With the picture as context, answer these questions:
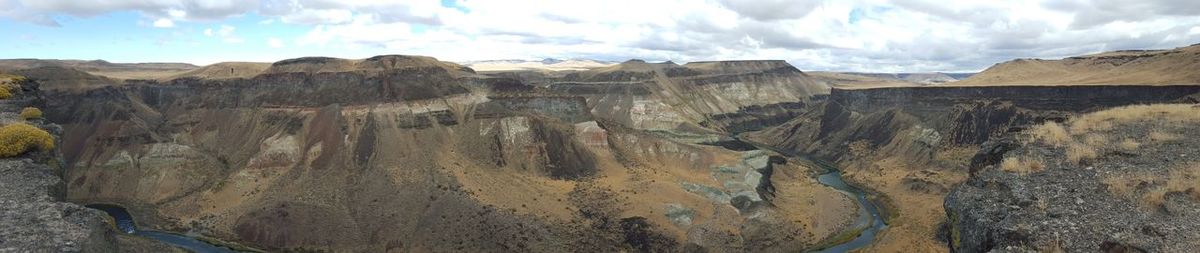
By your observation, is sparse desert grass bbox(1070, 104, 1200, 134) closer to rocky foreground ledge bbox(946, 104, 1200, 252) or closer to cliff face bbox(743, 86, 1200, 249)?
rocky foreground ledge bbox(946, 104, 1200, 252)

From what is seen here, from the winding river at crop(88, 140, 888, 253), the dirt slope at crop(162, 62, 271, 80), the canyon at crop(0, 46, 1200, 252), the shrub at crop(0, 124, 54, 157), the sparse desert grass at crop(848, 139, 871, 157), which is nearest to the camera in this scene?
the shrub at crop(0, 124, 54, 157)

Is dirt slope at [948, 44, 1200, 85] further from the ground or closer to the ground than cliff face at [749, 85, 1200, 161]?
further from the ground

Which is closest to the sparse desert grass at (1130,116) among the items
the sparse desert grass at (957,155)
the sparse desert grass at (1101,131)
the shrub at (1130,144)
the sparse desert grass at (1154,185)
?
the sparse desert grass at (1101,131)

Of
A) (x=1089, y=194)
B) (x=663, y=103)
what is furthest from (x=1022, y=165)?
(x=663, y=103)

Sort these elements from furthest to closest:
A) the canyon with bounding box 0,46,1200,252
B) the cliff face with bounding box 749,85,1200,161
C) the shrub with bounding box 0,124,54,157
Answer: the cliff face with bounding box 749,85,1200,161
the canyon with bounding box 0,46,1200,252
the shrub with bounding box 0,124,54,157

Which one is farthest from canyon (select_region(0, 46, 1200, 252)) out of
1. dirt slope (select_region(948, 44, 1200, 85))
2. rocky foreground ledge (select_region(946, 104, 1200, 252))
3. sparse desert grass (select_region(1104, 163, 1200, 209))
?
sparse desert grass (select_region(1104, 163, 1200, 209))

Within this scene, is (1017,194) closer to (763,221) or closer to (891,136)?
(763,221)

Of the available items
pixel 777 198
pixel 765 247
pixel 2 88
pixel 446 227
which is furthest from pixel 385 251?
pixel 777 198
